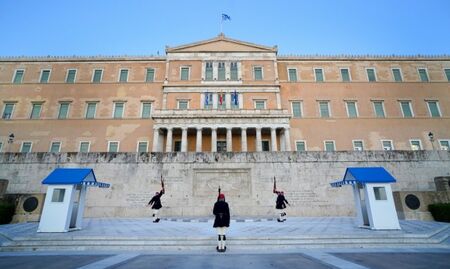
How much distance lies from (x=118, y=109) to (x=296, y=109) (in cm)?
2350

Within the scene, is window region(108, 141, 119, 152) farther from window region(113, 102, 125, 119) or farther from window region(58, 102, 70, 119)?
window region(58, 102, 70, 119)

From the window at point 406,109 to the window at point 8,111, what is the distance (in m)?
50.5

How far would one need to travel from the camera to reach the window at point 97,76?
31.5 meters

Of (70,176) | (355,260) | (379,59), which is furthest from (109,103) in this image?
(379,59)

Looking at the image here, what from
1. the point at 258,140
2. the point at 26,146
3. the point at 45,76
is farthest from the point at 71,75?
the point at 258,140

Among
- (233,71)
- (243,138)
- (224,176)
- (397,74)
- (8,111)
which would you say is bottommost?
(224,176)

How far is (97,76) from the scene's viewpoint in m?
31.8

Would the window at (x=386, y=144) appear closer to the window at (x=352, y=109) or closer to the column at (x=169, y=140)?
the window at (x=352, y=109)

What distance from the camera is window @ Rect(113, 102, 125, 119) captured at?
29.9 metres

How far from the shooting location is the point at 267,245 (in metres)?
6.64

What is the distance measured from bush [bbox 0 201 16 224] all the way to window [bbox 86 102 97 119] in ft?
67.4

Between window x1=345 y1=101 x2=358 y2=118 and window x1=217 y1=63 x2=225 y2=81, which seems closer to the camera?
window x1=345 y1=101 x2=358 y2=118

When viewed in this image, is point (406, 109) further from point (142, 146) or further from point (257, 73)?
point (142, 146)

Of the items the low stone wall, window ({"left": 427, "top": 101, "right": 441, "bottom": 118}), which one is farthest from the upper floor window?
window ({"left": 427, "top": 101, "right": 441, "bottom": 118})
